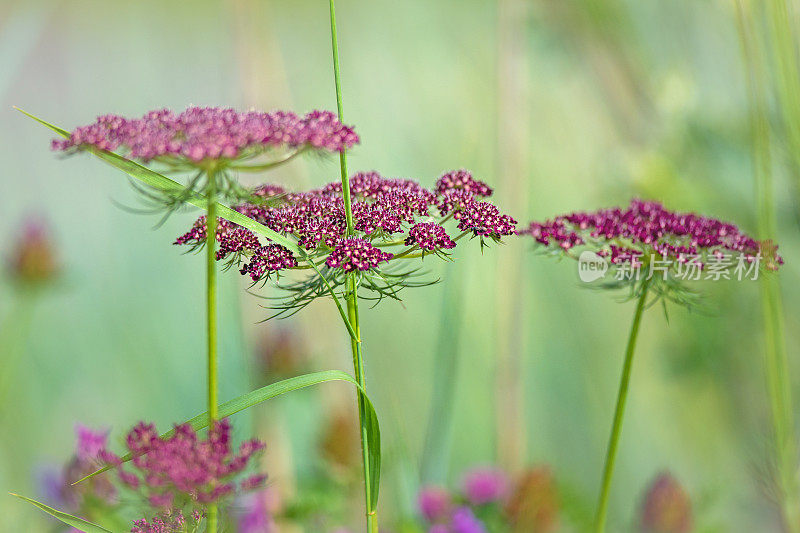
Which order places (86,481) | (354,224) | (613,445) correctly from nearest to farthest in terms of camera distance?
1. (354,224)
2. (613,445)
3. (86,481)

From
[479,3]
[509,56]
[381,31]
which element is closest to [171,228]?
[381,31]

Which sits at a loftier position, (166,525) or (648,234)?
(648,234)

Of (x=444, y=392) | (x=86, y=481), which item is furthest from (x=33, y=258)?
(x=444, y=392)

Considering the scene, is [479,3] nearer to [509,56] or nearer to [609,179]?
[509,56]

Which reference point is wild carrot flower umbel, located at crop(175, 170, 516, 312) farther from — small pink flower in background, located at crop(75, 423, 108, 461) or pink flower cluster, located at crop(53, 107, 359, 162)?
small pink flower in background, located at crop(75, 423, 108, 461)

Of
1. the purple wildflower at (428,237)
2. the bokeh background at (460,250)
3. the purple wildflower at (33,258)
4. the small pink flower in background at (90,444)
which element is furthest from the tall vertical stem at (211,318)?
the purple wildflower at (33,258)

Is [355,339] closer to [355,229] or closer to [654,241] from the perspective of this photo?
[355,229]
